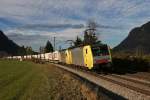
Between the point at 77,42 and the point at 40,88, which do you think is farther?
the point at 77,42

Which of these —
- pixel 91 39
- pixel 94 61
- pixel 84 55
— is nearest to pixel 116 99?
pixel 94 61

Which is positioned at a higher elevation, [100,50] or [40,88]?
[100,50]

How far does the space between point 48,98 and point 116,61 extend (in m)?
28.2

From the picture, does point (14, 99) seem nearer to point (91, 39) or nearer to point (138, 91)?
point (138, 91)

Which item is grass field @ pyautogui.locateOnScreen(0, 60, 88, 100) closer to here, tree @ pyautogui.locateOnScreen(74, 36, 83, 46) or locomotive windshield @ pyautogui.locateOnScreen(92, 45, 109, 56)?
locomotive windshield @ pyautogui.locateOnScreen(92, 45, 109, 56)

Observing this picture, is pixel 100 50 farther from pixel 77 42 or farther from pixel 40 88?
pixel 77 42

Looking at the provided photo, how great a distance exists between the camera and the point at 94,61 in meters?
34.4

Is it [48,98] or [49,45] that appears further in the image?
[49,45]

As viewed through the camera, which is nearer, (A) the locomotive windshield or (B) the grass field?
(B) the grass field

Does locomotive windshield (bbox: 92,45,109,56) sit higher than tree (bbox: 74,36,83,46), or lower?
lower

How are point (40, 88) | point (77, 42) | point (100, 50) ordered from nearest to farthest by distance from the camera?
point (40, 88) → point (100, 50) → point (77, 42)

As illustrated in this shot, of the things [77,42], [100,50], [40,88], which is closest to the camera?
[40,88]

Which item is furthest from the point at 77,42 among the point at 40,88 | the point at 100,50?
the point at 40,88

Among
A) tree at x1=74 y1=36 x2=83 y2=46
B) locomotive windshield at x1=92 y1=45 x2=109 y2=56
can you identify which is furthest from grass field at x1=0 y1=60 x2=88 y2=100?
tree at x1=74 y1=36 x2=83 y2=46
